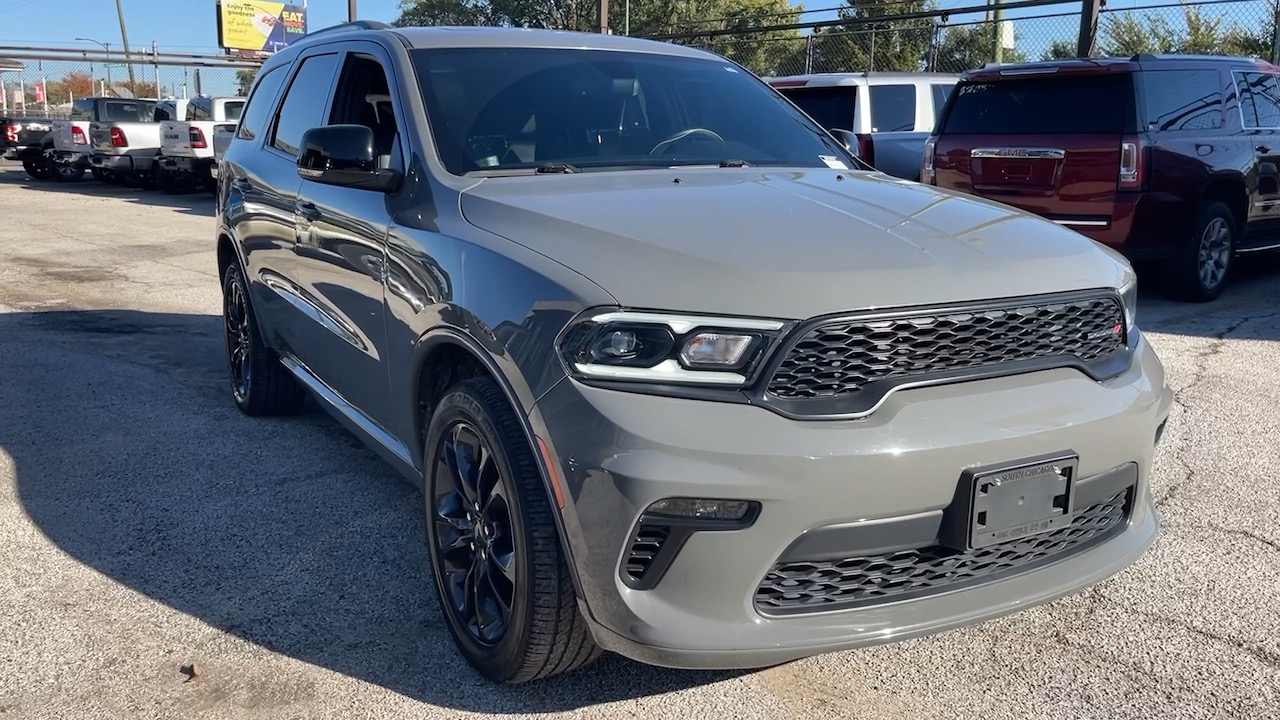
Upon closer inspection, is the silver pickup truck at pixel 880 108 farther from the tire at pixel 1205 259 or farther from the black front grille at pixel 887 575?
the black front grille at pixel 887 575

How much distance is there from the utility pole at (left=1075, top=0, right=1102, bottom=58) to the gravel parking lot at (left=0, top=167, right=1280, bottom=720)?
773 centimetres

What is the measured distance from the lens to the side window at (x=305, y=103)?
14.7 ft

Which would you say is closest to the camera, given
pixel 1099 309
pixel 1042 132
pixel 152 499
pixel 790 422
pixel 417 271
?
pixel 790 422

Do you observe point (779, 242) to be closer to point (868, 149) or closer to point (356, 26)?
point (356, 26)

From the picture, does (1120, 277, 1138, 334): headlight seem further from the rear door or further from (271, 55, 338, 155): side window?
the rear door

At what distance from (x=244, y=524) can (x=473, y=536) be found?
4.80 ft

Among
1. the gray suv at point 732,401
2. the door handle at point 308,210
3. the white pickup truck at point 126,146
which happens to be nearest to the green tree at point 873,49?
the white pickup truck at point 126,146

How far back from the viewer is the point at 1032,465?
2.53m

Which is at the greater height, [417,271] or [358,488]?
[417,271]

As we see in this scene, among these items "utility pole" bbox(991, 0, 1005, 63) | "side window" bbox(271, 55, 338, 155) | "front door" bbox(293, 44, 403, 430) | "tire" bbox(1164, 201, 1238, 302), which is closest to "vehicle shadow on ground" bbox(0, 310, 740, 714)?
"front door" bbox(293, 44, 403, 430)

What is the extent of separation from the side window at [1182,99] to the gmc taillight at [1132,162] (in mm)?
228

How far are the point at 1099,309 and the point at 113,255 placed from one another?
11130 mm

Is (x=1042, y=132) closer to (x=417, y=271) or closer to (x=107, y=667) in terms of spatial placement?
(x=417, y=271)

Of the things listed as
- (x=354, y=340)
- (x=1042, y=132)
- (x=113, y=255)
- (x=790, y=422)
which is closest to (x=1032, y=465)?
(x=790, y=422)
